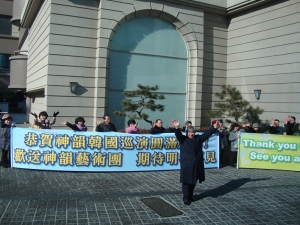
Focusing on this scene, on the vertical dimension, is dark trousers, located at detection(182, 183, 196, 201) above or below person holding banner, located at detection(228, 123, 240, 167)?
below

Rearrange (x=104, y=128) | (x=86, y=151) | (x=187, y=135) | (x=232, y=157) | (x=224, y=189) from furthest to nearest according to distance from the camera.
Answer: (x=232, y=157), (x=104, y=128), (x=86, y=151), (x=224, y=189), (x=187, y=135)

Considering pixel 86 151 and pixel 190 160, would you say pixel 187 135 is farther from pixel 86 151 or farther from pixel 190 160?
pixel 86 151

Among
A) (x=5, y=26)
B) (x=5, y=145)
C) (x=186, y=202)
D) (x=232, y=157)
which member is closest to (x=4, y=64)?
(x=5, y=26)

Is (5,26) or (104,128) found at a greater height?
(5,26)

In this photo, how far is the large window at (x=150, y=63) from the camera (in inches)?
544

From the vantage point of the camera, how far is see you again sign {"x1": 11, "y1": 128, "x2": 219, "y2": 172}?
8.41m

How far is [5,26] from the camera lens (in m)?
34.5

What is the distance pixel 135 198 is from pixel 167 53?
9.71 metres

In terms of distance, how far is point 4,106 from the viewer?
2752 centimetres

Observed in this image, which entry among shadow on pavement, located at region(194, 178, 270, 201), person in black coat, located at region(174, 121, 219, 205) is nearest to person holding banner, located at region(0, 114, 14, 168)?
person in black coat, located at region(174, 121, 219, 205)

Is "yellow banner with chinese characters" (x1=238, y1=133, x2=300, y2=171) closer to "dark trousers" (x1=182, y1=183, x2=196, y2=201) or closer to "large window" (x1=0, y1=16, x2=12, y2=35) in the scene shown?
"dark trousers" (x1=182, y1=183, x2=196, y2=201)

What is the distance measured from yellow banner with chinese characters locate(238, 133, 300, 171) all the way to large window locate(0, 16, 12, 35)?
106 ft

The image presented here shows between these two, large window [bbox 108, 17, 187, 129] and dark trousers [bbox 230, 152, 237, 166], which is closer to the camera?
dark trousers [bbox 230, 152, 237, 166]

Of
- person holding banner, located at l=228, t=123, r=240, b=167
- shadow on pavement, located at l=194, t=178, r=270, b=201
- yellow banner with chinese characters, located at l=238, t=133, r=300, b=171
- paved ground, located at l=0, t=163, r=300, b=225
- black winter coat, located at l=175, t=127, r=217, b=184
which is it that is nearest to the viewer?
paved ground, located at l=0, t=163, r=300, b=225
